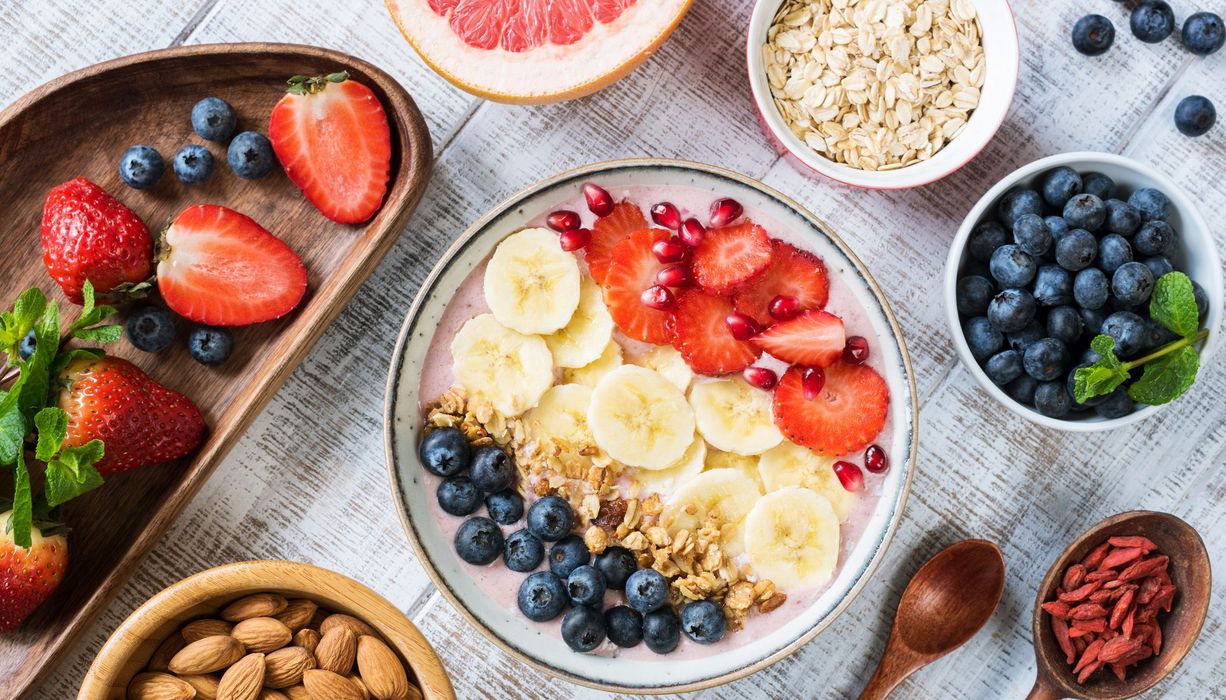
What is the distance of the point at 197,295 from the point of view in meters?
1.57

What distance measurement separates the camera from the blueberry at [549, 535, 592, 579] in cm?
152

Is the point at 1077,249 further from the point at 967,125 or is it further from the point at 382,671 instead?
the point at 382,671

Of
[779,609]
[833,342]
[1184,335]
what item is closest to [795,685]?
[779,609]

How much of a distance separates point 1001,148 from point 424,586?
1292 mm

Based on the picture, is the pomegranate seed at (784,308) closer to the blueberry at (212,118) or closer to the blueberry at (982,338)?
the blueberry at (982,338)

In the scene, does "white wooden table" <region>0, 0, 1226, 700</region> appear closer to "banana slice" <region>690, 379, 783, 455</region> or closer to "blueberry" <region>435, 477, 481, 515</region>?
"blueberry" <region>435, 477, 481, 515</region>

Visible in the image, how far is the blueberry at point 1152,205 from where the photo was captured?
154 centimetres

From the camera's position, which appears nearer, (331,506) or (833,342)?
(833,342)

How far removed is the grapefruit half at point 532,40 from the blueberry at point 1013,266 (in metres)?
0.64

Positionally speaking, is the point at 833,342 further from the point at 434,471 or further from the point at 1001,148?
the point at 434,471

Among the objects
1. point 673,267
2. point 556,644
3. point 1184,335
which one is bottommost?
point 556,644

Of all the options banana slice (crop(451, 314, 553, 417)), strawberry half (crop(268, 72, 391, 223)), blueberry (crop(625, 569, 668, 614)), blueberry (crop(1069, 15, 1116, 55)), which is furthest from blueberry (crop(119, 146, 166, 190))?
blueberry (crop(1069, 15, 1116, 55))

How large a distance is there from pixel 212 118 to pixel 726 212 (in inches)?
34.1

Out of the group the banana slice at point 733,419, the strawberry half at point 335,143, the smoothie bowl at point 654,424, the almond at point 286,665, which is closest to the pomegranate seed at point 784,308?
the smoothie bowl at point 654,424
